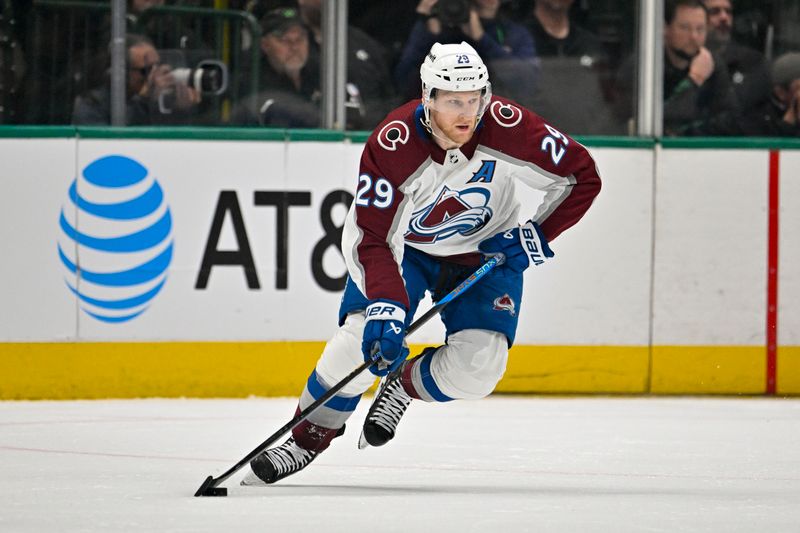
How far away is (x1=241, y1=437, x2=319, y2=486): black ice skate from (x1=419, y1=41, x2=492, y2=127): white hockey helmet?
96 centimetres

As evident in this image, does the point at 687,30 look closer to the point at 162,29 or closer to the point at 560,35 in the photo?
the point at 560,35

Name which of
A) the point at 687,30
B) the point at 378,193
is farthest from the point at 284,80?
the point at 378,193

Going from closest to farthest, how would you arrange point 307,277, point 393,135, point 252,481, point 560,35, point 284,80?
point 393,135
point 252,481
point 307,277
point 284,80
point 560,35

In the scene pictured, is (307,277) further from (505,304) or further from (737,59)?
(505,304)

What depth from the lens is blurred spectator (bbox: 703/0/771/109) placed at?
22.6ft

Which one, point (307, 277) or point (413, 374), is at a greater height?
point (307, 277)

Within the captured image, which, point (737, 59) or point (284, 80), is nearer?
point (284, 80)

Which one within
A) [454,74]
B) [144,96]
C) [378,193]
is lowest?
[378,193]

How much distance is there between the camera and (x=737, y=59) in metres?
6.95

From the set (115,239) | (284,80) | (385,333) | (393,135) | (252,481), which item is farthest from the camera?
(284,80)

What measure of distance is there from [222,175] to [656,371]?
204 cm

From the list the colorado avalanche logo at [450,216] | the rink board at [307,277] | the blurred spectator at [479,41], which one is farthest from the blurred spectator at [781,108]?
the colorado avalanche logo at [450,216]

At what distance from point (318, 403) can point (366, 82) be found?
2.82m

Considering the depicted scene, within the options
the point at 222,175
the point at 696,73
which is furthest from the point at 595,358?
the point at 222,175
